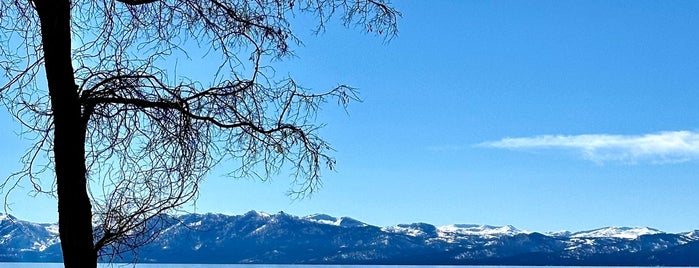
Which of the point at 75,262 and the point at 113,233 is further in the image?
the point at 113,233

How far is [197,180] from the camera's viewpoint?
15.5ft

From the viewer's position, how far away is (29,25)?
4.83 metres

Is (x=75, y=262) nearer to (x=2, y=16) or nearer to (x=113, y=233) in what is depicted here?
(x=113, y=233)

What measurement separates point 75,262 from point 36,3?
1.32m

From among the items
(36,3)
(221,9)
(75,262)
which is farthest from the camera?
(221,9)

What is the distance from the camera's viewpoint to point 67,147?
4316mm

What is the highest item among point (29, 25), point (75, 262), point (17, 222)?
point (29, 25)

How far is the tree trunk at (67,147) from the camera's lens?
427cm

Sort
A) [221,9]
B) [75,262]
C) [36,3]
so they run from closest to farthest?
1. [75,262]
2. [36,3]
3. [221,9]

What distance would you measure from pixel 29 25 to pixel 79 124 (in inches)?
31.0

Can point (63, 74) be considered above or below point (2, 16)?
below

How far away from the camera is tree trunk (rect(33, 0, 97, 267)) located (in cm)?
427

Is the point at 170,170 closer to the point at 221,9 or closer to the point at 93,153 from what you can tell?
the point at 93,153

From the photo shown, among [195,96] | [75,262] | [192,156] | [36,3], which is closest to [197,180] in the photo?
[192,156]
